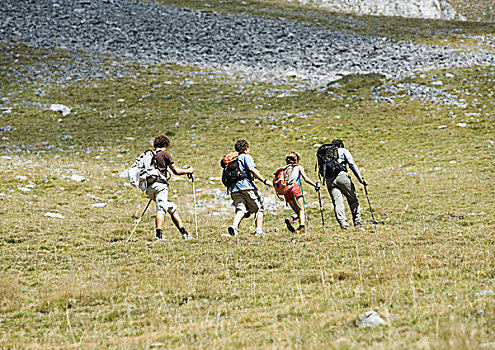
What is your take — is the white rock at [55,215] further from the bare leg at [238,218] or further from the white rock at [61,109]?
the white rock at [61,109]

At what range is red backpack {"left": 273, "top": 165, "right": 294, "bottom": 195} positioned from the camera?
39.4 feet

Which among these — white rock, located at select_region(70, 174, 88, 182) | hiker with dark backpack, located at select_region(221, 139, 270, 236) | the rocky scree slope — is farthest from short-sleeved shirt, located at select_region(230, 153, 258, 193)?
the rocky scree slope

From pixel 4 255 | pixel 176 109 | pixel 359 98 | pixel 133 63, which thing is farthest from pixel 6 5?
pixel 4 255

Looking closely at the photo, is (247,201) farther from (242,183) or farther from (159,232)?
(159,232)

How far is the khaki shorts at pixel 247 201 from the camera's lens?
11.3 meters

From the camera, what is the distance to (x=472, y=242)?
9641 millimetres

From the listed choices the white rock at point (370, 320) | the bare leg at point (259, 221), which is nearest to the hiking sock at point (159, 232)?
the bare leg at point (259, 221)

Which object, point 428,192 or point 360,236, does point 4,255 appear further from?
point 428,192

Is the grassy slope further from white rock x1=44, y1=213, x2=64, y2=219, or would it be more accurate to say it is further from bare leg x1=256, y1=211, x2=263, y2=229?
bare leg x1=256, y1=211, x2=263, y2=229

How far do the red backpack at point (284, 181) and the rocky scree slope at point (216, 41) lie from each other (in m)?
30.7

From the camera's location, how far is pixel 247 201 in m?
11.4

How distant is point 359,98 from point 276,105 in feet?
22.2

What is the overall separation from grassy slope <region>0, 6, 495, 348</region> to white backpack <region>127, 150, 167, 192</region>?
158cm

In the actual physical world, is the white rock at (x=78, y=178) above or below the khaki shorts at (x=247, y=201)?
above
